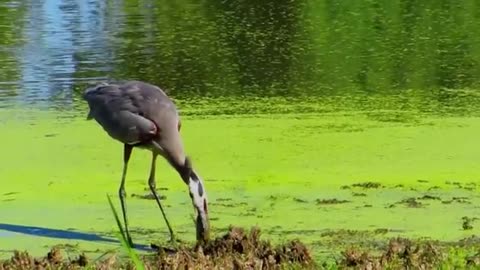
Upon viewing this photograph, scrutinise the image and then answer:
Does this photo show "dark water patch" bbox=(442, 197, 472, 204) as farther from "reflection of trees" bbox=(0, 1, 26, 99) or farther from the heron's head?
"reflection of trees" bbox=(0, 1, 26, 99)

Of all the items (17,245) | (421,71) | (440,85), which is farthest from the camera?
(421,71)

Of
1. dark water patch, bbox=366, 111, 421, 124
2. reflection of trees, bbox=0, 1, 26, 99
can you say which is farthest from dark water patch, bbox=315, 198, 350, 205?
reflection of trees, bbox=0, 1, 26, 99

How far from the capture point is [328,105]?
6113 mm

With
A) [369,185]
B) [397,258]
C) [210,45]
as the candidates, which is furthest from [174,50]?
[397,258]

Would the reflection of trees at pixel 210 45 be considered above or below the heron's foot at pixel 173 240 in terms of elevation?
below

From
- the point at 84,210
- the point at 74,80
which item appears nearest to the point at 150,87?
the point at 84,210

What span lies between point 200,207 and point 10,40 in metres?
5.67

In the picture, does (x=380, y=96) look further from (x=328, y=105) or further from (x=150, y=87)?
(x=150, y=87)

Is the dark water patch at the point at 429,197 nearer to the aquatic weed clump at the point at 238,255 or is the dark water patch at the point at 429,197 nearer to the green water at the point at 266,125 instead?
the green water at the point at 266,125

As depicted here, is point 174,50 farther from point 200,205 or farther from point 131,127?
point 200,205

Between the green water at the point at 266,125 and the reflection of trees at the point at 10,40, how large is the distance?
1.1 inches

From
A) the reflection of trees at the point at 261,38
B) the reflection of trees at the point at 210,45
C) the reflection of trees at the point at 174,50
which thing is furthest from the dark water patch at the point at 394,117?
the reflection of trees at the point at 174,50

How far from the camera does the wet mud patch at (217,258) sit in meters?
3.33

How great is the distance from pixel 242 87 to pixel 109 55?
5.58ft
